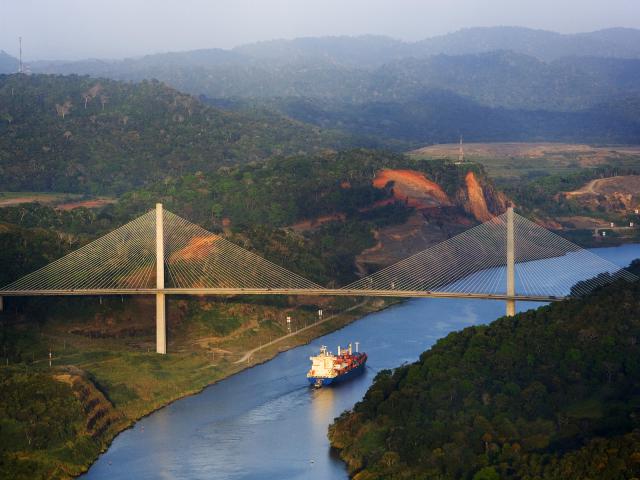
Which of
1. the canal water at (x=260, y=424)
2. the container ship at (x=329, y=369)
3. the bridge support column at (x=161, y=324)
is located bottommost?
the canal water at (x=260, y=424)

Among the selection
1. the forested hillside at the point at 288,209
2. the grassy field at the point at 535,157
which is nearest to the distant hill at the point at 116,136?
the grassy field at the point at 535,157

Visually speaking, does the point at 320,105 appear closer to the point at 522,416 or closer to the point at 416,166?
the point at 416,166

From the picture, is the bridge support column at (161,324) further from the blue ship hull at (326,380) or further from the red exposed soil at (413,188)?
the red exposed soil at (413,188)

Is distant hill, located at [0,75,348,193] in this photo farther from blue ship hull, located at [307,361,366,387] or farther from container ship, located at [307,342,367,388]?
blue ship hull, located at [307,361,366,387]

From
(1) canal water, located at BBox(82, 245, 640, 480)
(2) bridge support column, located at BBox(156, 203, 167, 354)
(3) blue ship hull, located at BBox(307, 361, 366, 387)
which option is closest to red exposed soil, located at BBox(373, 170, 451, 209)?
(1) canal water, located at BBox(82, 245, 640, 480)

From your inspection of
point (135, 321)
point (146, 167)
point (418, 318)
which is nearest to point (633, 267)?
point (418, 318)

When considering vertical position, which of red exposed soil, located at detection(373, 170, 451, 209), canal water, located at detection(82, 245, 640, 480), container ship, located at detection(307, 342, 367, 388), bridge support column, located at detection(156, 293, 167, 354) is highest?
red exposed soil, located at detection(373, 170, 451, 209)
